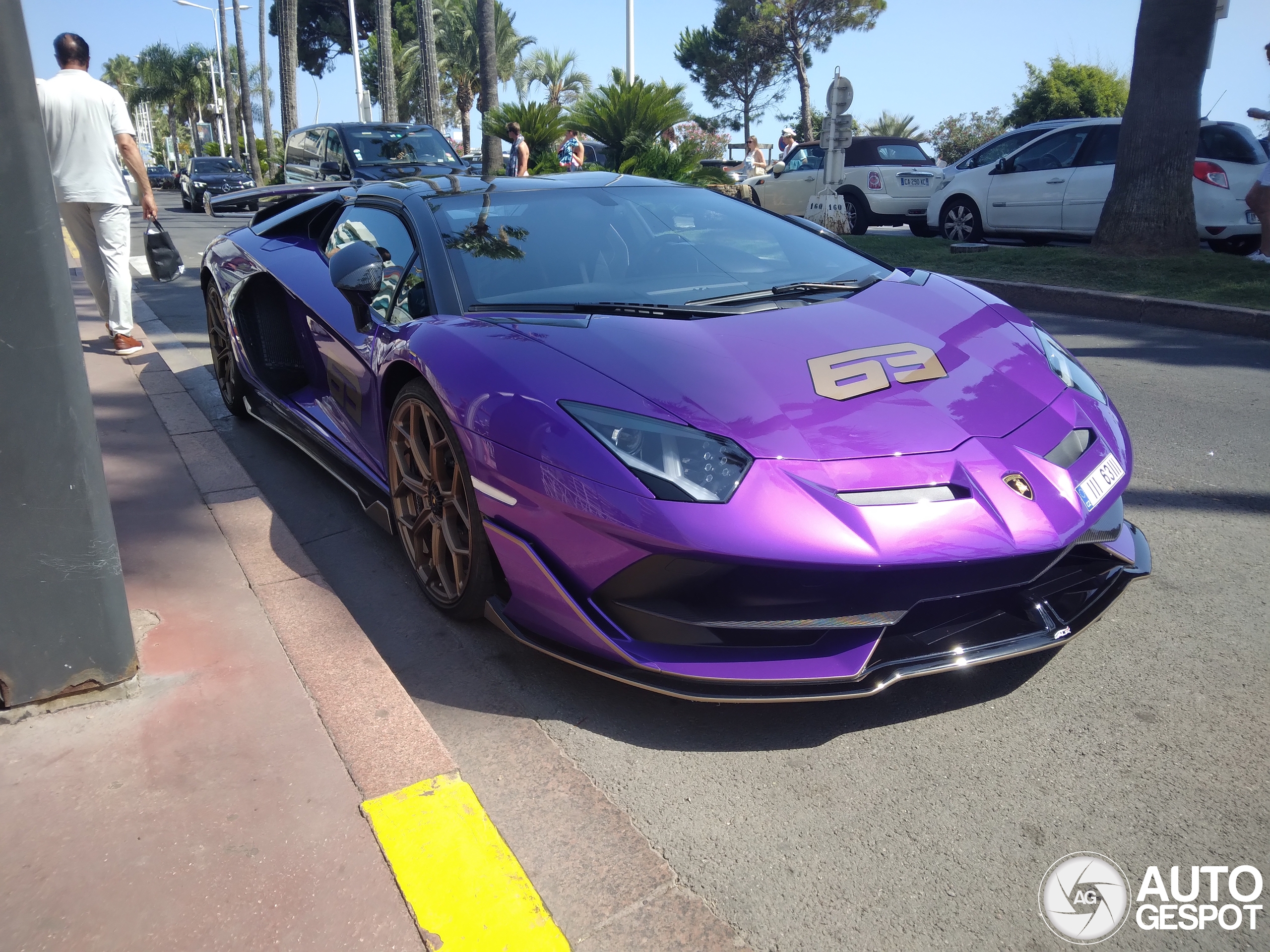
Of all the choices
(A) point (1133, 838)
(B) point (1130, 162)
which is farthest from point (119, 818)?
(B) point (1130, 162)

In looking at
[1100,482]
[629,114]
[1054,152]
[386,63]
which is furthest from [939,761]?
[386,63]

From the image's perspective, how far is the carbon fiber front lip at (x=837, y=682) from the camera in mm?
2111

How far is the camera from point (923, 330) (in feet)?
9.12

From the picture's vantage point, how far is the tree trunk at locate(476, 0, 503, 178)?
16797 mm

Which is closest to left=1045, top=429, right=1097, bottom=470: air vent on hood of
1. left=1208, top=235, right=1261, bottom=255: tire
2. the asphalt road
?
the asphalt road

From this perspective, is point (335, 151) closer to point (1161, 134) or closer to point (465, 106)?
point (1161, 134)

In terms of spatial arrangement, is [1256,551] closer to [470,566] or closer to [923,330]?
[923,330]

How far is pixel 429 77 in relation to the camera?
2236 cm

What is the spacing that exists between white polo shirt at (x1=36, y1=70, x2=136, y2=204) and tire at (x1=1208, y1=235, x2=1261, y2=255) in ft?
30.5

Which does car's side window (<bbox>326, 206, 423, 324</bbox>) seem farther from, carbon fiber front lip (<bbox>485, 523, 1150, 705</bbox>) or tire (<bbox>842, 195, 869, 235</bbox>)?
tire (<bbox>842, 195, 869, 235</bbox>)

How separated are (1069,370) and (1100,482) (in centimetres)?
58

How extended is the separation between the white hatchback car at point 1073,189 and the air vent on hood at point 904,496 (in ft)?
27.9

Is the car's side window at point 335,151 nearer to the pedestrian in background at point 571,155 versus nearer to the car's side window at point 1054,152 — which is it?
the pedestrian in background at point 571,155

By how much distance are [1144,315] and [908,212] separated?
21.1ft
